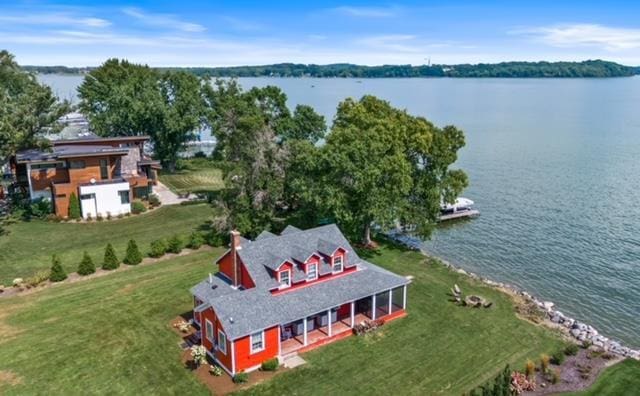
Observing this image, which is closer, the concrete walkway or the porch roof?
the porch roof

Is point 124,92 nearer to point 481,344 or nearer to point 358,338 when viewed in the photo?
point 358,338

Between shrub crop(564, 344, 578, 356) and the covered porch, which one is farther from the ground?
the covered porch

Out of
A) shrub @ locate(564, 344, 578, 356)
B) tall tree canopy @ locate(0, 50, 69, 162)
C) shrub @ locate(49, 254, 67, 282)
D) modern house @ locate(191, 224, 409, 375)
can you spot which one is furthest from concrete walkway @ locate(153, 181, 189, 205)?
shrub @ locate(564, 344, 578, 356)

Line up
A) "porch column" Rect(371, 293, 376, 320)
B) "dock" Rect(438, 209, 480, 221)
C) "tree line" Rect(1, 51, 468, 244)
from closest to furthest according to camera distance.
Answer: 1. "porch column" Rect(371, 293, 376, 320)
2. "tree line" Rect(1, 51, 468, 244)
3. "dock" Rect(438, 209, 480, 221)

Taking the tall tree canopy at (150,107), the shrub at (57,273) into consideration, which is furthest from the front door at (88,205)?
the tall tree canopy at (150,107)

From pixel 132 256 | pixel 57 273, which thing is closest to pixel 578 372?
pixel 132 256

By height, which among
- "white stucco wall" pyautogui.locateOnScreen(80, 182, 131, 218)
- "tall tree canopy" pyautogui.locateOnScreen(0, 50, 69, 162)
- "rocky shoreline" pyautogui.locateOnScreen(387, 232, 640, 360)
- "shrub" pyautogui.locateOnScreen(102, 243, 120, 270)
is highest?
"tall tree canopy" pyautogui.locateOnScreen(0, 50, 69, 162)

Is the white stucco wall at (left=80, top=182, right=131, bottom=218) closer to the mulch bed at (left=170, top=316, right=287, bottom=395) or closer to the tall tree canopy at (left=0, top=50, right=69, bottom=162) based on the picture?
the tall tree canopy at (left=0, top=50, right=69, bottom=162)

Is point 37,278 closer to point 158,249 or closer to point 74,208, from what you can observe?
point 158,249

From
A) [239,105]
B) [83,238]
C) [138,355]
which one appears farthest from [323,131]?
[138,355]

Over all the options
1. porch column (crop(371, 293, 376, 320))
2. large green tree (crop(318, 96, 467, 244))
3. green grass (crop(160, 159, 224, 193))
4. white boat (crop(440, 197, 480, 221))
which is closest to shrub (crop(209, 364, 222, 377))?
porch column (crop(371, 293, 376, 320))

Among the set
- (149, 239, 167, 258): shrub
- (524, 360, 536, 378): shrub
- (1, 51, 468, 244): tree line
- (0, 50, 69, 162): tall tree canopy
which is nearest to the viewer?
(524, 360, 536, 378): shrub
